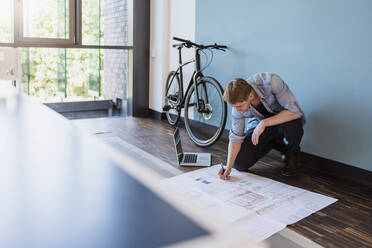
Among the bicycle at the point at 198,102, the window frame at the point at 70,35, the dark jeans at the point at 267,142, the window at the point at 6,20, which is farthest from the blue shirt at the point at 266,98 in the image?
the window at the point at 6,20

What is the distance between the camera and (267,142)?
283 cm

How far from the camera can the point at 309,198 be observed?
2320 mm

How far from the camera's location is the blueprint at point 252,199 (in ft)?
6.59

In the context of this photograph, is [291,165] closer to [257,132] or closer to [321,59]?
[257,132]

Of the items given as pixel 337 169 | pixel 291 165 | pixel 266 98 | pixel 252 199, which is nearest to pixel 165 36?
pixel 266 98

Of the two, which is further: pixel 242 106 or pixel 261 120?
pixel 261 120

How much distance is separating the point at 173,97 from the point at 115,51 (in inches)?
42.5

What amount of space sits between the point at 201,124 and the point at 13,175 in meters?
3.38

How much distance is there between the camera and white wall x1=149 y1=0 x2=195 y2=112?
161 inches

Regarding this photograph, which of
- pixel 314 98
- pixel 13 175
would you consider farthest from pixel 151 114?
pixel 13 175

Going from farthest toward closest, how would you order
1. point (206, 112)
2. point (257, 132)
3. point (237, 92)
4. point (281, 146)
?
1. point (206, 112)
2. point (281, 146)
3. point (257, 132)
4. point (237, 92)

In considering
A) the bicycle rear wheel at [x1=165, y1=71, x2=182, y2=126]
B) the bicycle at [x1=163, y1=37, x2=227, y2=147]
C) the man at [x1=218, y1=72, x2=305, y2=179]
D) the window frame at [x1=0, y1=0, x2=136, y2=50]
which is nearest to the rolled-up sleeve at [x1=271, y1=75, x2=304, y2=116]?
the man at [x1=218, y1=72, x2=305, y2=179]

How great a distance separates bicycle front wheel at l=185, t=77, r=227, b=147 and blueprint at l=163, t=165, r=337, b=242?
2.35 feet

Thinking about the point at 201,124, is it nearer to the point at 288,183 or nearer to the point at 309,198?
the point at 288,183
